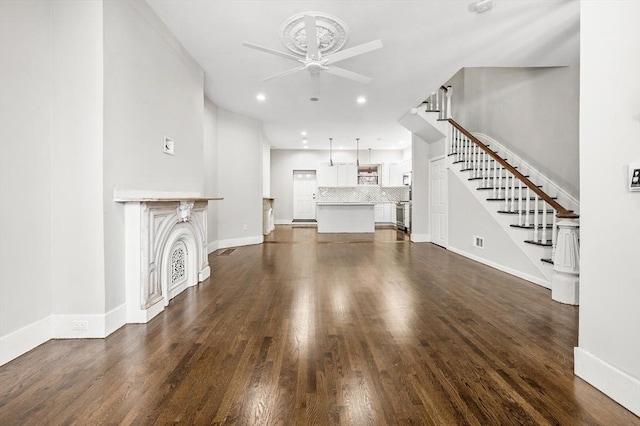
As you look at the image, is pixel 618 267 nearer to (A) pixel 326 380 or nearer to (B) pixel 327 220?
(A) pixel 326 380

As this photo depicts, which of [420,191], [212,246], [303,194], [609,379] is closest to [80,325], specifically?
[609,379]

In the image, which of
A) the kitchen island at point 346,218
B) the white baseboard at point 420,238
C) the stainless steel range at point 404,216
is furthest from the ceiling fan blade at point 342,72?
the stainless steel range at point 404,216

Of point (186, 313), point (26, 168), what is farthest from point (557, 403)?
point (26, 168)

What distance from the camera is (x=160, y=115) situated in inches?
117

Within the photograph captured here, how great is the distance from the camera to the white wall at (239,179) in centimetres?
613

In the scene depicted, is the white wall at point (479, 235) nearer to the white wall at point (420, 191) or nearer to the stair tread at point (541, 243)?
the stair tread at point (541, 243)

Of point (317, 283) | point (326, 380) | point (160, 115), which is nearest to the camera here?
point (326, 380)

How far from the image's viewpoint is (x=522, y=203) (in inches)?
168

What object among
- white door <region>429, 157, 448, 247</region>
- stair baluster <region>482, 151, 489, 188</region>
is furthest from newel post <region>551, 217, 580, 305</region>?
white door <region>429, 157, 448, 247</region>

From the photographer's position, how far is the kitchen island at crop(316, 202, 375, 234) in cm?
859

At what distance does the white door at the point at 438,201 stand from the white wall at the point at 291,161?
522cm

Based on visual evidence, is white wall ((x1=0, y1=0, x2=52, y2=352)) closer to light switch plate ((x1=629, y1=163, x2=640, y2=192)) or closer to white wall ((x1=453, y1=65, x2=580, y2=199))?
light switch plate ((x1=629, y1=163, x2=640, y2=192))

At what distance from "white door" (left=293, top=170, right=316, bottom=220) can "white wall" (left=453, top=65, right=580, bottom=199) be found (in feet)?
22.7

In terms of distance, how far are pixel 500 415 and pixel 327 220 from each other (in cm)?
737
